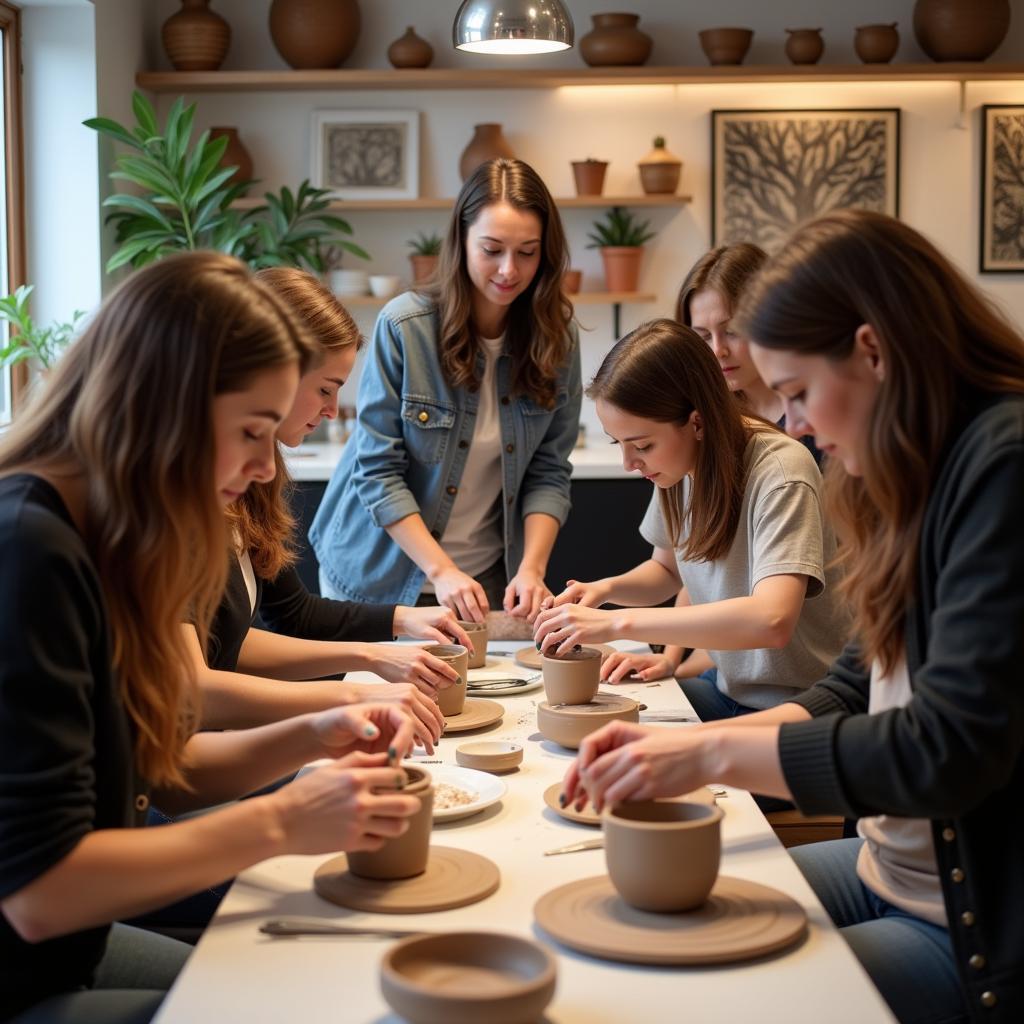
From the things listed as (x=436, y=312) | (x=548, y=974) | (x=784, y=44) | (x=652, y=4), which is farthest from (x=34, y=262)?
(x=548, y=974)

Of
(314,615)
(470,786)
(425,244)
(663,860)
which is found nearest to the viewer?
(663,860)

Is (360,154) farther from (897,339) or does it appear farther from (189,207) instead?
(897,339)

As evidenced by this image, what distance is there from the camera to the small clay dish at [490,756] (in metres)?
1.70

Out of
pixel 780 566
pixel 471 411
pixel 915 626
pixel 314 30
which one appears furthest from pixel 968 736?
pixel 314 30

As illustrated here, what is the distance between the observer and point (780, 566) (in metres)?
2.08

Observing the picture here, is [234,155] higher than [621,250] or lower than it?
higher

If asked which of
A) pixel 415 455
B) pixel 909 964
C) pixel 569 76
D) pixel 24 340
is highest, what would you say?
pixel 569 76

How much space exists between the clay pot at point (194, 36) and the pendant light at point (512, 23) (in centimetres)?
217

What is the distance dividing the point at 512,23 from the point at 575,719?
1.74 metres

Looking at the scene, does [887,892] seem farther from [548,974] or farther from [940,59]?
[940,59]

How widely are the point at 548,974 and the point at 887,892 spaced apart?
594 mm

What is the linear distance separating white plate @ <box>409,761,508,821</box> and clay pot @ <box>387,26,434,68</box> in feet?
12.2

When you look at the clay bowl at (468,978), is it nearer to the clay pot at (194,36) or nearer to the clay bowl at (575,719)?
the clay bowl at (575,719)

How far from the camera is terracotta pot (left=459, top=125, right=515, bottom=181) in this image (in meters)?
4.91
